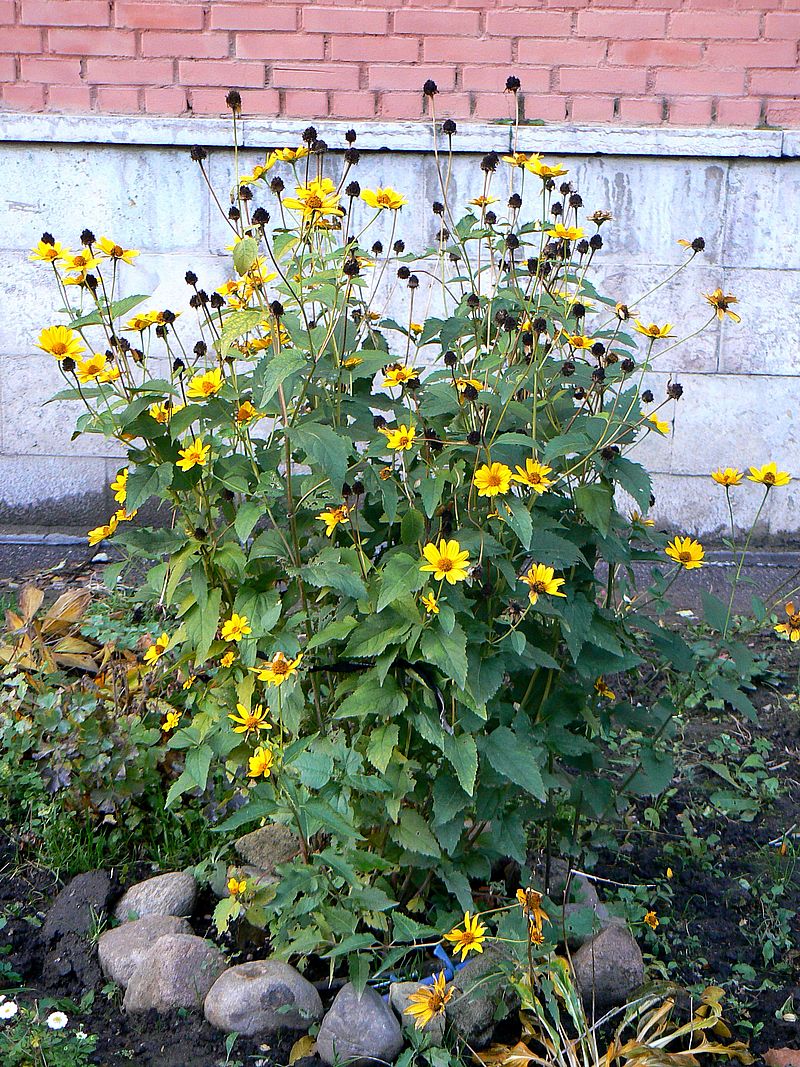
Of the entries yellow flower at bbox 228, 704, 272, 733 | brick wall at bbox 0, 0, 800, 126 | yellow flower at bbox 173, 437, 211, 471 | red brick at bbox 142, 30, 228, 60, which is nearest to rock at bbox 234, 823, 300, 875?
yellow flower at bbox 228, 704, 272, 733

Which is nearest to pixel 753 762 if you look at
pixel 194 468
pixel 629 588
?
pixel 629 588

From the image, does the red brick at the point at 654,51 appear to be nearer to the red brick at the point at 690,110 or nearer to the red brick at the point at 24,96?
the red brick at the point at 690,110

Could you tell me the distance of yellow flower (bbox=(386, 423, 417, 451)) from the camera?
1.98 metres

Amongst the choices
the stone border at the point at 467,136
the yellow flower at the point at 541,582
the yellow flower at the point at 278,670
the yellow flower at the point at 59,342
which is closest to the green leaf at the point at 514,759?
the yellow flower at the point at 541,582

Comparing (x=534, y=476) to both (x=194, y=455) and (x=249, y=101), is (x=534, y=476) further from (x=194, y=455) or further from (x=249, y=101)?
(x=249, y=101)

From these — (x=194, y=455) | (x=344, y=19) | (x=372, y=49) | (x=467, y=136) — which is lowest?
(x=194, y=455)

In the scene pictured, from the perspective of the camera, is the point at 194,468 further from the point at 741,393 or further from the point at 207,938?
the point at 741,393

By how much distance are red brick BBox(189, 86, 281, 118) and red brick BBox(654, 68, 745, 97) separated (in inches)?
64.1

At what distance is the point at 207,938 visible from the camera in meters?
2.47

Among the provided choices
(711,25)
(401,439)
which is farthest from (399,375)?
(711,25)

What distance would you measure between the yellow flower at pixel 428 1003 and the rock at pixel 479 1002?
0.08 metres

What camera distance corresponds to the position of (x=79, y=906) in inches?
98.6

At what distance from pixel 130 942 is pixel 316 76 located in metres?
3.55

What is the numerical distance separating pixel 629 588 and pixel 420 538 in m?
0.57
